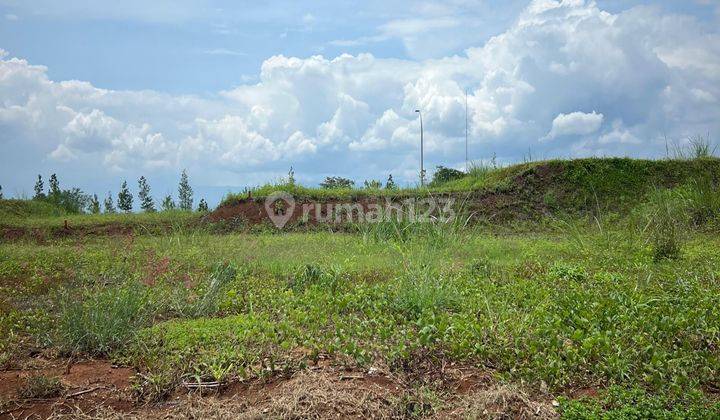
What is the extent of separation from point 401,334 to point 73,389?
2.36 m

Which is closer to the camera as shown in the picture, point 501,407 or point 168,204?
point 501,407

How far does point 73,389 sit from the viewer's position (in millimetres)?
4312

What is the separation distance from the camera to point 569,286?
6.84m

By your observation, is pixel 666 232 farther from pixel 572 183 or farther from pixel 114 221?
pixel 114 221

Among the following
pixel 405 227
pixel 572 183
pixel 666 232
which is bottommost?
pixel 666 232

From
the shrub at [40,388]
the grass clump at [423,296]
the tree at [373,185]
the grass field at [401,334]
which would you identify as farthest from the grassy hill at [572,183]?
the shrub at [40,388]

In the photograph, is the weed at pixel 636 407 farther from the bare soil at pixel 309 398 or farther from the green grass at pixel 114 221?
the green grass at pixel 114 221

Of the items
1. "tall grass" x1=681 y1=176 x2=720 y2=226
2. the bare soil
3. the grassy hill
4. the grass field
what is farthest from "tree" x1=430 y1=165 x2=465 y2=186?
the bare soil

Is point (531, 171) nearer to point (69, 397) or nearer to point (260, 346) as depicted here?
point (260, 346)

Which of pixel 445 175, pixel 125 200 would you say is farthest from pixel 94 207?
pixel 445 175

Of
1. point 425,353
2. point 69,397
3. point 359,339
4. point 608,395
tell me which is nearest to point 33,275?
point 69,397

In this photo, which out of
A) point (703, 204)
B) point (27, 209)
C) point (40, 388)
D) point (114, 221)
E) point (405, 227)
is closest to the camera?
point (40, 388)

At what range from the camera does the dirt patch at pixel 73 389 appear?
4.12 meters

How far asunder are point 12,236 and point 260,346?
11.2m
